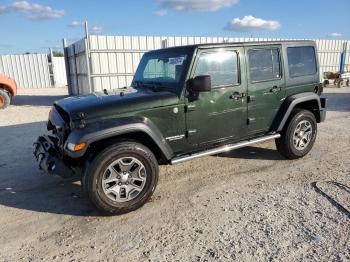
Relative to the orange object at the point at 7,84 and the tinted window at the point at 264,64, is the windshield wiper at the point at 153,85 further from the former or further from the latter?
the orange object at the point at 7,84

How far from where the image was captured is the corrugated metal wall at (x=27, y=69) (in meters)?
23.2

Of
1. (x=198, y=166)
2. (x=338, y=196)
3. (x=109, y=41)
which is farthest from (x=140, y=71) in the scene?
(x=109, y=41)

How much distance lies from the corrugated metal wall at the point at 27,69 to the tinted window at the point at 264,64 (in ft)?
75.0

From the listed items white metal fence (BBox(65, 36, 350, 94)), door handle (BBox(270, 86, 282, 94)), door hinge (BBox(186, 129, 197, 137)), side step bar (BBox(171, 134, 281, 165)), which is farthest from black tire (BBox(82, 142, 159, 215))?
white metal fence (BBox(65, 36, 350, 94))

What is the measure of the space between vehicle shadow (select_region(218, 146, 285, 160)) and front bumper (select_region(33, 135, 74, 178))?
2931mm

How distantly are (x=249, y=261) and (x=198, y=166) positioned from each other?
8.06ft

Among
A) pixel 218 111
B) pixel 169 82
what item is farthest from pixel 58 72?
pixel 218 111

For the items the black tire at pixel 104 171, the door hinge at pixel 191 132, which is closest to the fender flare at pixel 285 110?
the door hinge at pixel 191 132

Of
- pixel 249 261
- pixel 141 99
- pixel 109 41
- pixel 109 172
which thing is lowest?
pixel 249 261

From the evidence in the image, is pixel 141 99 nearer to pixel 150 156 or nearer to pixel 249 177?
pixel 150 156

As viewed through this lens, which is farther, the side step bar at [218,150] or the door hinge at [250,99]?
the door hinge at [250,99]

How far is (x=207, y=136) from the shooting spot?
4.34 meters

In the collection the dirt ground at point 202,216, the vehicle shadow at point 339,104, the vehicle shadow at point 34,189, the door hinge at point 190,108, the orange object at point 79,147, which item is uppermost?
the door hinge at point 190,108

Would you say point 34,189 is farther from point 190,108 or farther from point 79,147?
point 190,108
